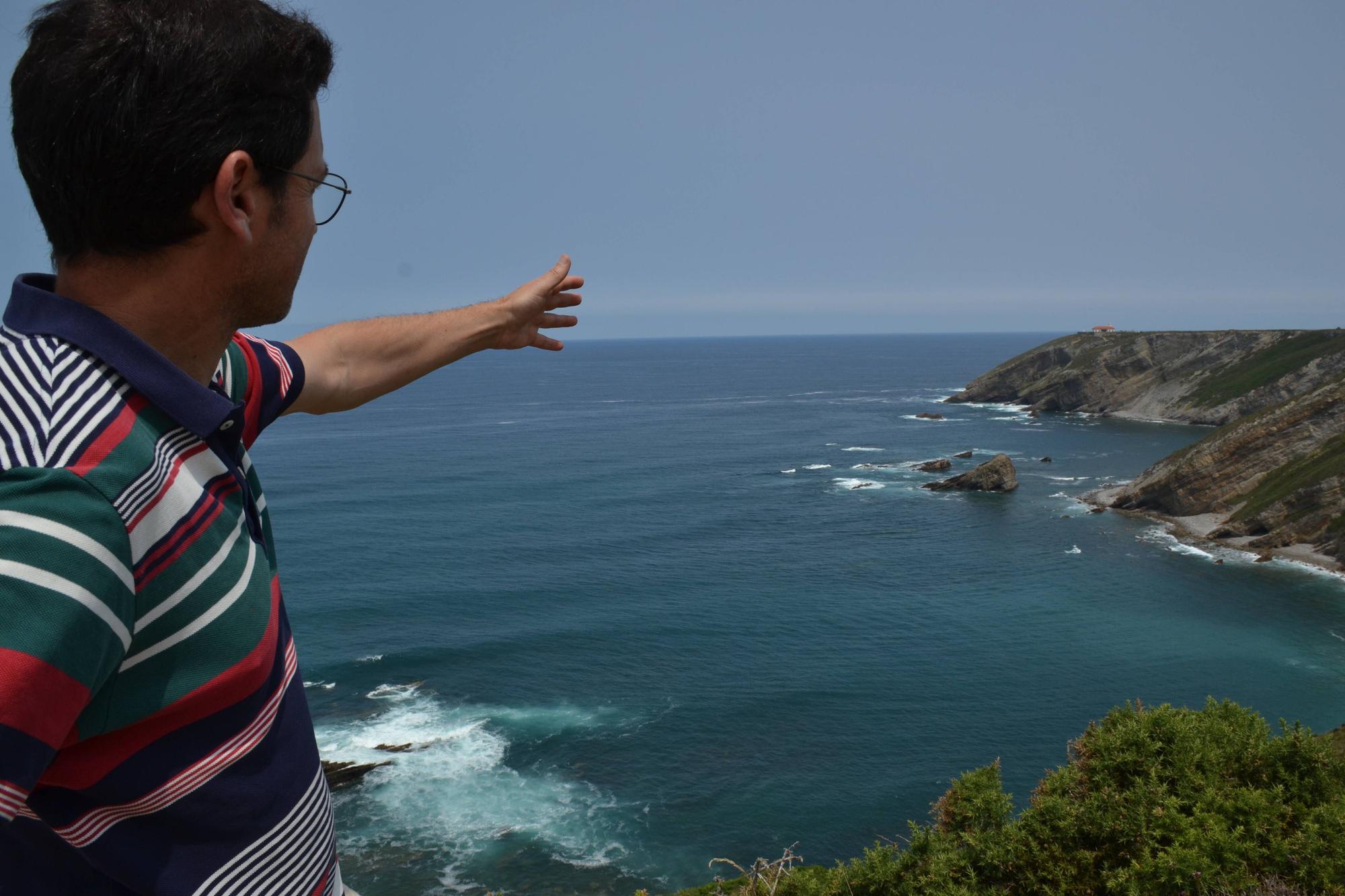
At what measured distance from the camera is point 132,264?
129 centimetres

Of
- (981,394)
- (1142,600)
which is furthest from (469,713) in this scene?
(981,394)

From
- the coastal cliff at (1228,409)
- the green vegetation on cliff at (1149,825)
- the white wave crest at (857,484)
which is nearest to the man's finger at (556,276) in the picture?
the green vegetation on cliff at (1149,825)

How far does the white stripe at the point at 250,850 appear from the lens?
4.42 feet

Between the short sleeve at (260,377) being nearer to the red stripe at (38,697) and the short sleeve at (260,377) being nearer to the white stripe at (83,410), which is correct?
the white stripe at (83,410)

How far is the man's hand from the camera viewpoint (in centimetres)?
279

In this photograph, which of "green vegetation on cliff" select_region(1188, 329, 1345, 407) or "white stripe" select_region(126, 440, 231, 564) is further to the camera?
"green vegetation on cliff" select_region(1188, 329, 1345, 407)

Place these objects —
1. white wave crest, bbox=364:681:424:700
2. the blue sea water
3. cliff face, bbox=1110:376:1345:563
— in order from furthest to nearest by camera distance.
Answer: cliff face, bbox=1110:376:1345:563 < white wave crest, bbox=364:681:424:700 < the blue sea water

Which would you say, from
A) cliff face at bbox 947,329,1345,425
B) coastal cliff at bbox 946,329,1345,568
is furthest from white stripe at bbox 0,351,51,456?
cliff face at bbox 947,329,1345,425

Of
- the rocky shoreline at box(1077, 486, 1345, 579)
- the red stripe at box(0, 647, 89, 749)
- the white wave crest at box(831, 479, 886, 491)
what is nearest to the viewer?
the red stripe at box(0, 647, 89, 749)

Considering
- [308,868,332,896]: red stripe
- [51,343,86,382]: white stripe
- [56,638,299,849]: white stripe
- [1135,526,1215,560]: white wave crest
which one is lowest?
[1135,526,1215,560]: white wave crest

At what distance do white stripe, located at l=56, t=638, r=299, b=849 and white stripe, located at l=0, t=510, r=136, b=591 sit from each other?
1.15 ft

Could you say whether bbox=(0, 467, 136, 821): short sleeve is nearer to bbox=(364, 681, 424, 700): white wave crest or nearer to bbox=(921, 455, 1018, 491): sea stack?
bbox=(364, 681, 424, 700): white wave crest

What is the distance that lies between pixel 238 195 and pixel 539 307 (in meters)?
1.53

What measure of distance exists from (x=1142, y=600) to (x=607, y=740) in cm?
2563
